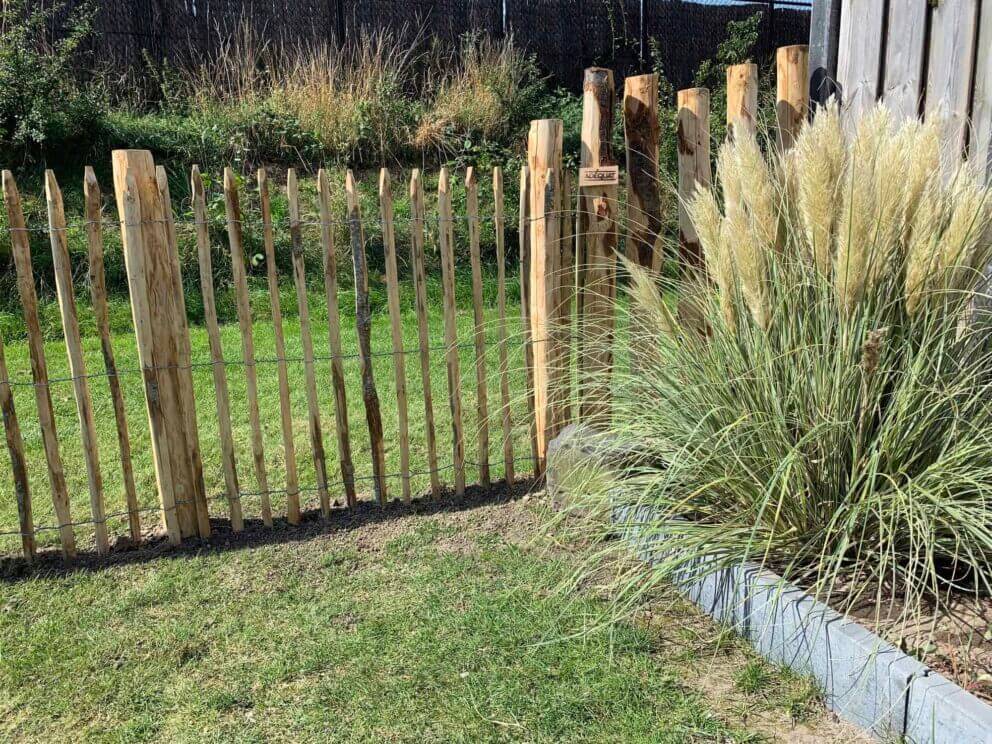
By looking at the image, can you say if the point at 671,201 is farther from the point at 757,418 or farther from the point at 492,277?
the point at 757,418

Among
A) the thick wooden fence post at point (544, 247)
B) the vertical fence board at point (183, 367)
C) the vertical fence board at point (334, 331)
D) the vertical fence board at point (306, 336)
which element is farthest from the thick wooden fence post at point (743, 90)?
the vertical fence board at point (183, 367)

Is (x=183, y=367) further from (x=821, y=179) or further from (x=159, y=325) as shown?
(x=821, y=179)

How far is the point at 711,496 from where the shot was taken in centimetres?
277

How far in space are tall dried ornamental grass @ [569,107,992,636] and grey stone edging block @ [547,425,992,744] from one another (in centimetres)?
8

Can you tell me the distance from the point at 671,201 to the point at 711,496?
11.4 ft

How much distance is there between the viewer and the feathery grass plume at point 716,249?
8.68 ft

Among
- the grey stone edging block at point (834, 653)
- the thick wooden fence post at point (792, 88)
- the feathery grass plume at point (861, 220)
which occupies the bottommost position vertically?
the grey stone edging block at point (834, 653)

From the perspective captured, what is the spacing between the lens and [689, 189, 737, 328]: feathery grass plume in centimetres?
265

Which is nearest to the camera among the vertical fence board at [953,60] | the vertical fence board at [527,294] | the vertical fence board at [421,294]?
the vertical fence board at [953,60]

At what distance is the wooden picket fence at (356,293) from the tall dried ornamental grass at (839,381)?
51 cm

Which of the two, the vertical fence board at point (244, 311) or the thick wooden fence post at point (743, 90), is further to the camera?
the thick wooden fence post at point (743, 90)

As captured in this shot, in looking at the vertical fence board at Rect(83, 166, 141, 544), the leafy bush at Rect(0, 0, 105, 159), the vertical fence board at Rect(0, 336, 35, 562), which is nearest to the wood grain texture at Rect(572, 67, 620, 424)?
the vertical fence board at Rect(83, 166, 141, 544)

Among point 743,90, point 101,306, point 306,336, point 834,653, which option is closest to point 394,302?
point 306,336

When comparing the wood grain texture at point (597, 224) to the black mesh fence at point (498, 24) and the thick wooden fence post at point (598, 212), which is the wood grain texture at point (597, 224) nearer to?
the thick wooden fence post at point (598, 212)
